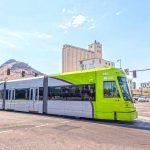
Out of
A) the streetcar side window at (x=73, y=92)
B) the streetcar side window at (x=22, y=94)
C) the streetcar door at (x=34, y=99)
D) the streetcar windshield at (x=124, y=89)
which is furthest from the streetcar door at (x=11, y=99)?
the streetcar windshield at (x=124, y=89)

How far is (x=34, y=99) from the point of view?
2189 cm

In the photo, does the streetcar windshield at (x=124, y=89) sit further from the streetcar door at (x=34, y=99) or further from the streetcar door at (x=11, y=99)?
the streetcar door at (x=11, y=99)

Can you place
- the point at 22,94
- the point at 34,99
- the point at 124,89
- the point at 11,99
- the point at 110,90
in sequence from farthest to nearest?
the point at 11,99
the point at 22,94
the point at 34,99
the point at 110,90
the point at 124,89

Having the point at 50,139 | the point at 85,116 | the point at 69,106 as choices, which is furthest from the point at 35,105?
the point at 50,139

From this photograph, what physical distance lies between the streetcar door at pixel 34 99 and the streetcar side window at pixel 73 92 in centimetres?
197

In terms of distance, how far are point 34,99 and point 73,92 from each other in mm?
5386

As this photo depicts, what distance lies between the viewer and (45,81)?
20.8 m

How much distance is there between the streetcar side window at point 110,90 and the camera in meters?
15.2

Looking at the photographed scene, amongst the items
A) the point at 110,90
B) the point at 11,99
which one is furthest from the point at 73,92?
the point at 11,99

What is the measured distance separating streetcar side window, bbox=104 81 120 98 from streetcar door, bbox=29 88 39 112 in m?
7.87

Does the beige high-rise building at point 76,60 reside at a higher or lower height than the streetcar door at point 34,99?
higher

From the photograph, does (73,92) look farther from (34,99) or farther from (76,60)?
(76,60)

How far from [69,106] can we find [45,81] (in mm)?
3826

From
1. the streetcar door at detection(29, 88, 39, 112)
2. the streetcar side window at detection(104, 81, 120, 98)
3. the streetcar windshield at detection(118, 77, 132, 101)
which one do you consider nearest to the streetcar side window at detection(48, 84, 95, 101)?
the streetcar side window at detection(104, 81, 120, 98)
